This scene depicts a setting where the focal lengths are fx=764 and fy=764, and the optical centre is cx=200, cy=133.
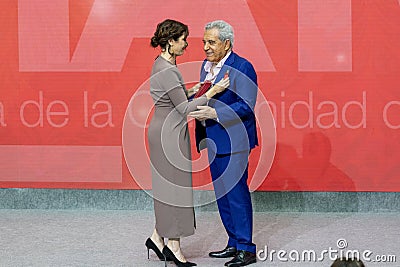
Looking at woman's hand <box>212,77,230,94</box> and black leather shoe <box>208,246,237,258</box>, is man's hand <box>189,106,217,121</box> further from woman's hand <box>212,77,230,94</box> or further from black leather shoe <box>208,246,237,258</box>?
black leather shoe <box>208,246,237,258</box>

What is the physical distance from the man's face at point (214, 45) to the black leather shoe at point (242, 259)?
119cm

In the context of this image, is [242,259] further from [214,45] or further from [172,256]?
[214,45]

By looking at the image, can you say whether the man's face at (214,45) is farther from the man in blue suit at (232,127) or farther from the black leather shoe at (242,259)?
the black leather shoe at (242,259)

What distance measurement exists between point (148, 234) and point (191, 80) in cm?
124

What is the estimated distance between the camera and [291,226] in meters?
5.71

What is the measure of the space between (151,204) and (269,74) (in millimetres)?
1460

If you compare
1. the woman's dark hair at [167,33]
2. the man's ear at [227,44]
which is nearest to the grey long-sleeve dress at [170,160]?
the woman's dark hair at [167,33]

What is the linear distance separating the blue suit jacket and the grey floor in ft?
2.42

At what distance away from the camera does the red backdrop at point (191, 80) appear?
238 inches

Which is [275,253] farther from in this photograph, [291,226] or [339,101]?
[339,101]

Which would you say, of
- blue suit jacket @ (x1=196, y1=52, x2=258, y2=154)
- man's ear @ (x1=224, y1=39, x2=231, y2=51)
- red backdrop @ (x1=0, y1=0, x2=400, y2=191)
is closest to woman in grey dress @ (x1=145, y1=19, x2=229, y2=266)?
blue suit jacket @ (x1=196, y1=52, x2=258, y2=154)

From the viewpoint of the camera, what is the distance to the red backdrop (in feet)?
19.9

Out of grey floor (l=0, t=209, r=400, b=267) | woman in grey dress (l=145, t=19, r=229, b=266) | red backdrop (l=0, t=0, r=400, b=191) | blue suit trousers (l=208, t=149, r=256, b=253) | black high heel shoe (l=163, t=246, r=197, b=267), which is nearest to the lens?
woman in grey dress (l=145, t=19, r=229, b=266)

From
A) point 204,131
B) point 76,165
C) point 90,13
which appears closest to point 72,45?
point 90,13
